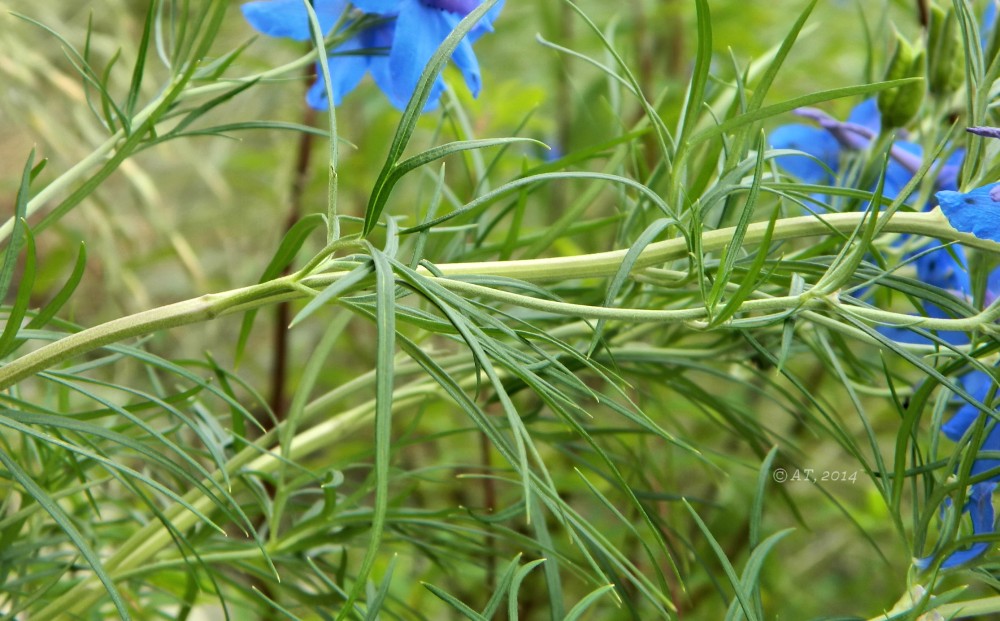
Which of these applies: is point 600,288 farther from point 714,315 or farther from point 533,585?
point 533,585

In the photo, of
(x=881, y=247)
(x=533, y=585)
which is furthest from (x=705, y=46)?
(x=533, y=585)

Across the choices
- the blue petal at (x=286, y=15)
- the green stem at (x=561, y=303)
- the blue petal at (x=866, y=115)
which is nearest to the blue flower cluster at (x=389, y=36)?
the blue petal at (x=286, y=15)

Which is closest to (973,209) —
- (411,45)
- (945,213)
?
(945,213)

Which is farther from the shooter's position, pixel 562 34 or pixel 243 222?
pixel 243 222

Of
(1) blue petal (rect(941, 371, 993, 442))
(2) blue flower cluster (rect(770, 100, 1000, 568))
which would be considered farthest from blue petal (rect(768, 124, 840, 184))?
(1) blue petal (rect(941, 371, 993, 442))

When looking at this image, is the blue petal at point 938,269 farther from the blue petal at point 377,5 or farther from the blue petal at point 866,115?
the blue petal at point 377,5

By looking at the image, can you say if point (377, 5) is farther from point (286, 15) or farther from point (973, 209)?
point (973, 209)
